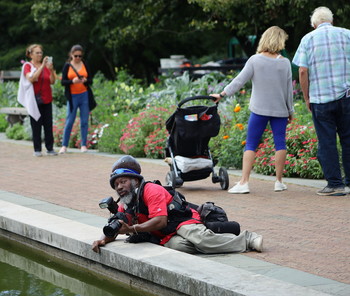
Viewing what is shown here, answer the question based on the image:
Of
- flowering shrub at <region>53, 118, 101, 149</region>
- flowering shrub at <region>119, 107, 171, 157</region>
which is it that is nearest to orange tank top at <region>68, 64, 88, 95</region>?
flowering shrub at <region>53, 118, 101, 149</region>

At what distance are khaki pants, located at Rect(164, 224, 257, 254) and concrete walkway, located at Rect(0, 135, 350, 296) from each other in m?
0.07

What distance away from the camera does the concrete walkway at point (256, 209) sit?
5258 mm

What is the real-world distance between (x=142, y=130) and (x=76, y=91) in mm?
1500

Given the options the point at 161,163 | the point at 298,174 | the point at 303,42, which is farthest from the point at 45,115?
the point at 303,42

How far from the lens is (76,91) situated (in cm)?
1363

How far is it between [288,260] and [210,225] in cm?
67

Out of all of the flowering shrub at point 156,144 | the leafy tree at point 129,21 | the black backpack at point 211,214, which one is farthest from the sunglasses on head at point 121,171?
the leafy tree at point 129,21

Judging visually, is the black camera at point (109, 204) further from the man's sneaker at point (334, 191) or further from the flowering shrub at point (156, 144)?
the flowering shrub at point (156, 144)

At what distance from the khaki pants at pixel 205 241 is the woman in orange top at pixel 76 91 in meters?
7.83

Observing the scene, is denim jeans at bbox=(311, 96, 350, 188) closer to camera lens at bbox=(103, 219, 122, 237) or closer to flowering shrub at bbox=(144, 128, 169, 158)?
camera lens at bbox=(103, 219, 122, 237)

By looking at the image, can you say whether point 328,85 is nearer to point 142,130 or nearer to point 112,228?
point 112,228

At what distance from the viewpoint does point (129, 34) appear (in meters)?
21.2

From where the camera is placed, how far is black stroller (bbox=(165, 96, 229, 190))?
8.82m

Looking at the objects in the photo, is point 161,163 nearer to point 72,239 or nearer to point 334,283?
point 72,239
